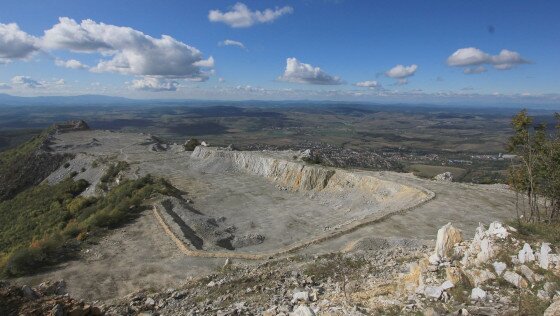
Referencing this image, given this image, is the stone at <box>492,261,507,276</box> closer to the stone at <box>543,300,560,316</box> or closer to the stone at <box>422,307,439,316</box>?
the stone at <box>543,300,560,316</box>

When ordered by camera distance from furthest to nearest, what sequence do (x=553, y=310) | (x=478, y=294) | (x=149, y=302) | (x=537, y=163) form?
(x=537, y=163) → (x=149, y=302) → (x=478, y=294) → (x=553, y=310)

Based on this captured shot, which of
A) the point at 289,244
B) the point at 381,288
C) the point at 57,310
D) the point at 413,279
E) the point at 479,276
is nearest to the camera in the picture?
the point at 479,276

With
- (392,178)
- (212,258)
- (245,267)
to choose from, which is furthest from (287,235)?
(392,178)

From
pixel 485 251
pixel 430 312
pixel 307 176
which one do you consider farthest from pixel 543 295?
pixel 307 176

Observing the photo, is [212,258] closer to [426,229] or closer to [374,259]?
[374,259]

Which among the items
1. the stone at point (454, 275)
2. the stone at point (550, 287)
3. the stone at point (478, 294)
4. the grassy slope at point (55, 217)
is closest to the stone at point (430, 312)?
the stone at point (478, 294)

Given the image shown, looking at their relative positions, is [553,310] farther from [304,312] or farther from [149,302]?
[149,302]
